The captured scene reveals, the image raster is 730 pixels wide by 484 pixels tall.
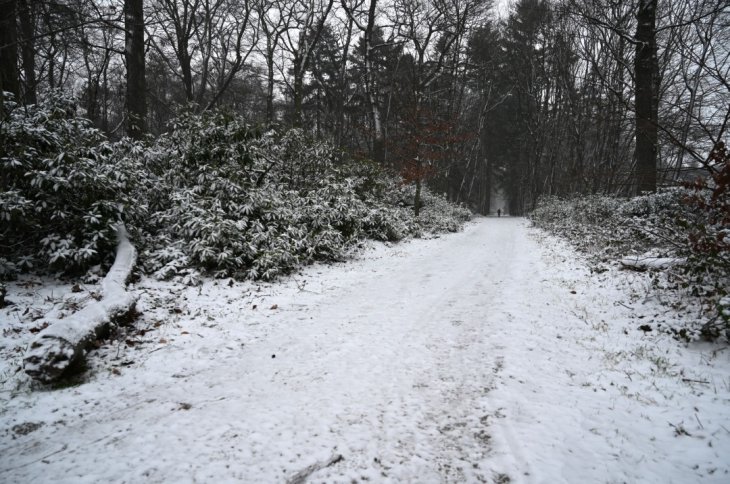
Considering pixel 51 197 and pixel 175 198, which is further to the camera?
pixel 175 198

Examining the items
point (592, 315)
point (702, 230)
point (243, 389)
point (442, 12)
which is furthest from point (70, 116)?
point (442, 12)

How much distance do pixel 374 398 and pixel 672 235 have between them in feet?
18.5

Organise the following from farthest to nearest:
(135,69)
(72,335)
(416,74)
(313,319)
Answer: (416,74) < (135,69) < (313,319) < (72,335)

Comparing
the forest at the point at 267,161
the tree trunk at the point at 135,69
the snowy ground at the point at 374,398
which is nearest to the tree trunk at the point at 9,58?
the forest at the point at 267,161

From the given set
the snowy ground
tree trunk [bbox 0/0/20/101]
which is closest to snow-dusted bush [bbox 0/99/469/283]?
the snowy ground

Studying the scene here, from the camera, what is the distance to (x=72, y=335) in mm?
3488

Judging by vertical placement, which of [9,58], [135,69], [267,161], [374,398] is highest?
[135,69]

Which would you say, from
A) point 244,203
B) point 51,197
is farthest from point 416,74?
point 51,197

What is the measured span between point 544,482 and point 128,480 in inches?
104

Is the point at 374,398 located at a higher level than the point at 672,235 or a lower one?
lower

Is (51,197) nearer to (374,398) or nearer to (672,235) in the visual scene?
(374,398)

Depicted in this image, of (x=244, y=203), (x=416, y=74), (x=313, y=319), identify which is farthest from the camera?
(x=416, y=74)

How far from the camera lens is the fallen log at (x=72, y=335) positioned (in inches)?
126

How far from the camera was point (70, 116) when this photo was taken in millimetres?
7000
